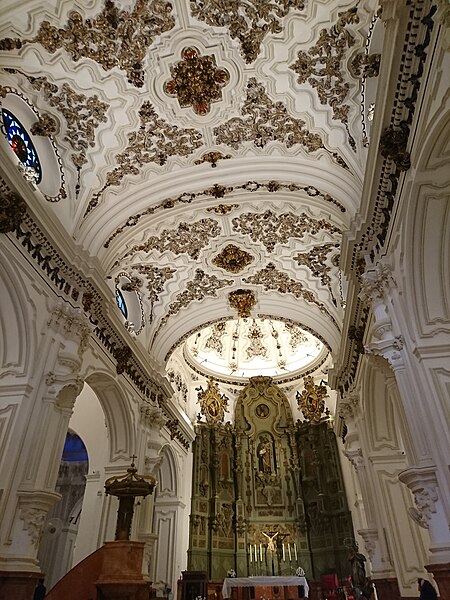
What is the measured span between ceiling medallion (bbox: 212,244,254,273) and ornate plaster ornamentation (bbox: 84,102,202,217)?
3.48 m

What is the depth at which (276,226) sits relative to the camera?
37.2ft

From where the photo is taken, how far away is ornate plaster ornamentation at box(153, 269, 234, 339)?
43.6 ft

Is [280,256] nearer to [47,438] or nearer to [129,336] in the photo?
[129,336]

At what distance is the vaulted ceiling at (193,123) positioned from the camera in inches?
281

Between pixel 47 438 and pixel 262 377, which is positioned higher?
pixel 262 377

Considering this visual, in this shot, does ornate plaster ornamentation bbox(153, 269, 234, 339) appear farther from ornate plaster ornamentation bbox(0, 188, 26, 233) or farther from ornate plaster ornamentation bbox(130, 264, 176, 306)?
ornate plaster ornamentation bbox(0, 188, 26, 233)

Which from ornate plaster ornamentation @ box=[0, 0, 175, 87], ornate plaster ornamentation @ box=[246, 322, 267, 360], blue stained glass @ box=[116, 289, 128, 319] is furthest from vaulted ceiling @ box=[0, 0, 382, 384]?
ornate plaster ornamentation @ box=[246, 322, 267, 360]

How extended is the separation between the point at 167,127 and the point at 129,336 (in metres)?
5.42

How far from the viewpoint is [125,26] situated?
7156 millimetres

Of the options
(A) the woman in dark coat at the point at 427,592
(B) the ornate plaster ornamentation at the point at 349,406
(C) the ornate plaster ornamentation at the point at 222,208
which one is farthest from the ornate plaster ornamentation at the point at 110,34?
(A) the woman in dark coat at the point at 427,592

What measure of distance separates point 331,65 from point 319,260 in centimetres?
545

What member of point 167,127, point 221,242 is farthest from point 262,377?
point 167,127

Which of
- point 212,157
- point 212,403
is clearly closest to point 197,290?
point 212,157

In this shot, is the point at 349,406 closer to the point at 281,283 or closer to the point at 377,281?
the point at 281,283
